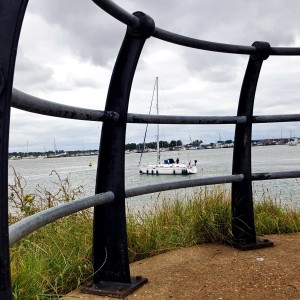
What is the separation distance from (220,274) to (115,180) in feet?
2.34

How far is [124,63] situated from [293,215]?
2.39 meters

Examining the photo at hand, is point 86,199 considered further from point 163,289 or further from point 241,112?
point 241,112

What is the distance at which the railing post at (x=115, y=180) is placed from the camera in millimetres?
1937

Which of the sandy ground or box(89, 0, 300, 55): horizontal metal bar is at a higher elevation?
box(89, 0, 300, 55): horizontal metal bar

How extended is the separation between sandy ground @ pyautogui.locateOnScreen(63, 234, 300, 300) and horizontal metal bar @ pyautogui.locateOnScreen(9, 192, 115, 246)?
1.49ft

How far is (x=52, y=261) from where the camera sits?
7.57 ft

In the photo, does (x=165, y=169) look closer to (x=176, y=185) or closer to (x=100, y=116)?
(x=176, y=185)

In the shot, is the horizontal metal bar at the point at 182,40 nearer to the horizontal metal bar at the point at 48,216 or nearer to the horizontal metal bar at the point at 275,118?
the horizontal metal bar at the point at 275,118

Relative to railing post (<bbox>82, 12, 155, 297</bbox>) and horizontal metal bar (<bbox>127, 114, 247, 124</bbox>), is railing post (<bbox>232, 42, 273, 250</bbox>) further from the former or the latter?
railing post (<bbox>82, 12, 155, 297</bbox>)

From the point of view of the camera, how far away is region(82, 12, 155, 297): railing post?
1937 mm

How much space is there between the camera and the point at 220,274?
2.10m

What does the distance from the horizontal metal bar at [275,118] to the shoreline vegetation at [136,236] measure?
704 millimetres

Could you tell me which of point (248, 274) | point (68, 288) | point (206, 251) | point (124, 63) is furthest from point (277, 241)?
point (124, 63)

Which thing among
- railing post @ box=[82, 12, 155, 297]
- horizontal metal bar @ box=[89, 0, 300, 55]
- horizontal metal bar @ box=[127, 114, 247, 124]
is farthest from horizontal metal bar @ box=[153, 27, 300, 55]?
horizontal metal bar @ box=[127, 114, 247, 124]
